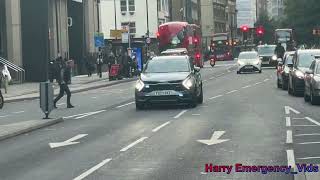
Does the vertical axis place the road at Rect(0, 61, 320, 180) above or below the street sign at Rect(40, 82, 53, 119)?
below

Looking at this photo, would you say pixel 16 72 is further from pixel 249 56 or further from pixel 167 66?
pixel 167 66

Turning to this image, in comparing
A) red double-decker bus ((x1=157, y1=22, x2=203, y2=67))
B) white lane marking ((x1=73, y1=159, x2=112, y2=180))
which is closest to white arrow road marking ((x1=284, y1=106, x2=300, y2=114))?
white lane marking ((x1=73, y1=159, x2=112, y2=180))

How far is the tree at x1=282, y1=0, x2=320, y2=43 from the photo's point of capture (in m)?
90.9

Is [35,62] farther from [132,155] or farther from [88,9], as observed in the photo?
[132,155]

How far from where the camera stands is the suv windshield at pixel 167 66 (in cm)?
2338

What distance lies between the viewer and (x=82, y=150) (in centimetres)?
1330

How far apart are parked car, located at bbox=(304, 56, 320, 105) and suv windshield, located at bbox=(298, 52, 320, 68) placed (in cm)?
345

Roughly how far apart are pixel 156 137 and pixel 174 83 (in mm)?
7297

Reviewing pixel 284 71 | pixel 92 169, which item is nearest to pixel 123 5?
pixel 284 71

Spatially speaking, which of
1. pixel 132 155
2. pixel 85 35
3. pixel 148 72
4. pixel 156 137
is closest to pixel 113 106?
pixel 148 72

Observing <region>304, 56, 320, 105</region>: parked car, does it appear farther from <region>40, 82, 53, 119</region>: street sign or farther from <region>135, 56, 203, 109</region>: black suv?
<region>40, 82, 53, 119</region>: street sign

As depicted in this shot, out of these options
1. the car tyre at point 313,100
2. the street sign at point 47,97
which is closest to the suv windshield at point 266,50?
the car tyre at point 313,100

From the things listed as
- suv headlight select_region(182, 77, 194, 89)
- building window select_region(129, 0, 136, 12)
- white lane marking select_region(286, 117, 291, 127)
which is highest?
building window select_region(129, 0, 136, 12)

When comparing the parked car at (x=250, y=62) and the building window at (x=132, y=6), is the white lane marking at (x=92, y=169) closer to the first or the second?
the parked car at (x=250, y=62)
